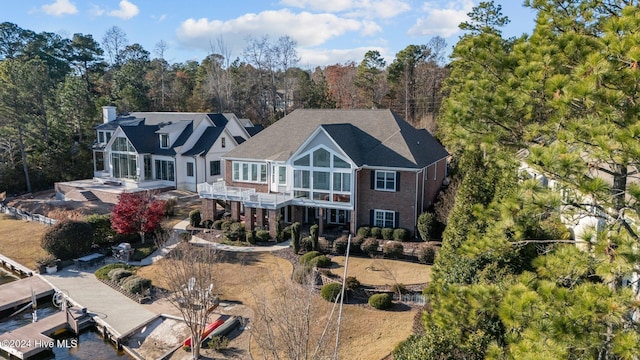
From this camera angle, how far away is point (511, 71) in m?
8.91

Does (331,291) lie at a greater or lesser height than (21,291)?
greater

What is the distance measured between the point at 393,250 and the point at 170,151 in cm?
2569

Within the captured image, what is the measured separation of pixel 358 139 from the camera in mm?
30656

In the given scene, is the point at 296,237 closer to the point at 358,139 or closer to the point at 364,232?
the point at 364,232

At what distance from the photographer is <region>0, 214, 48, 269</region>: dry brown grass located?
26.6 m

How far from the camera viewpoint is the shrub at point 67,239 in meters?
24.8

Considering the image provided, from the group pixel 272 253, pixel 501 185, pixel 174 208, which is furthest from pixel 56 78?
pixel 501 185

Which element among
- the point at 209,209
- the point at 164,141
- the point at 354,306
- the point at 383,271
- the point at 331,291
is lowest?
the point at 354,306

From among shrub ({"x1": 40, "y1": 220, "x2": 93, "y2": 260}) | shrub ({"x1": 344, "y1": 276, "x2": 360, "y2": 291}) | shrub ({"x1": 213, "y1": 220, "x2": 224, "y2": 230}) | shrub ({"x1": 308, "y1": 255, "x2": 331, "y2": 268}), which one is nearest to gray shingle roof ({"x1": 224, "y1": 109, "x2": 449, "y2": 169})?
shrub ({"x1": 213, "y1": 220, "x2": 224, "y2": 230})

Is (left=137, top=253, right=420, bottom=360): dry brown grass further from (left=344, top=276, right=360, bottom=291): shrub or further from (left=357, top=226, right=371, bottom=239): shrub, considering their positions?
(left=357, top=226, right=371, bottom=239): shrub

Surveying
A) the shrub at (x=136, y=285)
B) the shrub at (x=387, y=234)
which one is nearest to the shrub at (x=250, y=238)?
the shrub at (x=136, y=285)

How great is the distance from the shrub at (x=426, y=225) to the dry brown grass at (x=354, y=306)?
3175mm

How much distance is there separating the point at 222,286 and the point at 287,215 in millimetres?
9215

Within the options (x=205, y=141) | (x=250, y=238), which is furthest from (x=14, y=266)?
(x=205, y=141)
